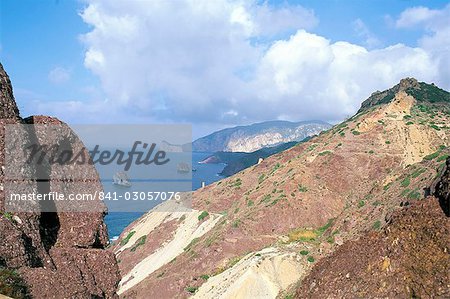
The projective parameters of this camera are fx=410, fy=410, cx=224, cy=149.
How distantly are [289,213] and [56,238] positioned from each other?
104ft

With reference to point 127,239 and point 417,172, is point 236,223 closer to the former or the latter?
point 417,172

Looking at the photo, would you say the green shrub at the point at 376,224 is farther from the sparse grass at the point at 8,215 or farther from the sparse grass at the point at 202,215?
the sparse grass at the point at 8,215

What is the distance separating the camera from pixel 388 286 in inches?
544

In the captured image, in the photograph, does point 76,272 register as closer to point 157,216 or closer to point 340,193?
point 340,193

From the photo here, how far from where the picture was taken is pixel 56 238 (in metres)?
13.4

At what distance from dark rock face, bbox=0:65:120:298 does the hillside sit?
1614cm

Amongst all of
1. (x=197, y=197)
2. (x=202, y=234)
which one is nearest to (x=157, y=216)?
(x=197, y=197)

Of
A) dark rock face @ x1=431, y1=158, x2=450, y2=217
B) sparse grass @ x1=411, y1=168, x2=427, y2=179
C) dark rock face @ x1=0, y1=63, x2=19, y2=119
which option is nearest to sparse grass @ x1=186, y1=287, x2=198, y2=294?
sparse grass @ x1=411, y1=168, x2=427, y2=179

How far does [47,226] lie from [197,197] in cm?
4727

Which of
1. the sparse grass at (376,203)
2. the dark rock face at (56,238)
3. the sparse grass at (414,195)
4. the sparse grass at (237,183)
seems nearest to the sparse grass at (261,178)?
the sparse grass at (237,183)

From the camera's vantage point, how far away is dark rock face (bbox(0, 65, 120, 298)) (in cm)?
1042

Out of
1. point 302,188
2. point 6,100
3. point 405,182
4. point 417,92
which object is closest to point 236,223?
point 302,188

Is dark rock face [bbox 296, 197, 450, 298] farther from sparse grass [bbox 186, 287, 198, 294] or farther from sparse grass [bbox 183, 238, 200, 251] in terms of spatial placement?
sparse grass [bbox 183, 238, 200, 251]

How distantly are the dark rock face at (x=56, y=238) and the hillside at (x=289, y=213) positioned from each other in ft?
53.0
